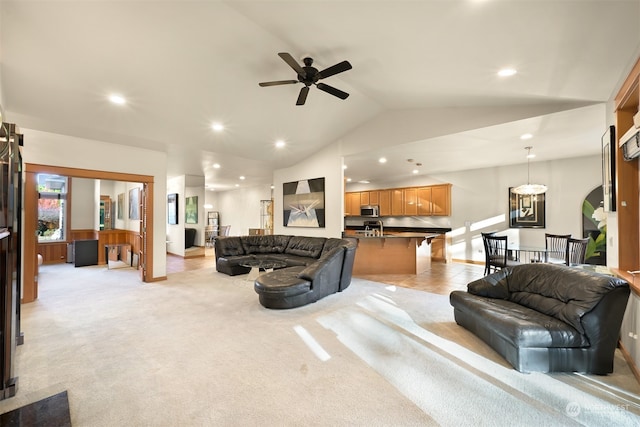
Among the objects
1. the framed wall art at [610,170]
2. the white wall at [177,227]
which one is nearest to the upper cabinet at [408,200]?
the framed wall art at [610,170]

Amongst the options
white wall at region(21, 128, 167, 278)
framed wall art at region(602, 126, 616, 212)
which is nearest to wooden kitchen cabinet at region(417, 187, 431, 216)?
framed wall art at region(602, 126, 616, 212)

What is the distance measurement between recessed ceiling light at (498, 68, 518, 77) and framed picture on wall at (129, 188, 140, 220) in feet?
25.0

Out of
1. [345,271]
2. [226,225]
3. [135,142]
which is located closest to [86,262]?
[135,142]

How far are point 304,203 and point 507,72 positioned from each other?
464 centimetres

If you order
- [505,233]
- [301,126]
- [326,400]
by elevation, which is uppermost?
[301,126]

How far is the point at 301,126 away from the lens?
5148 mm

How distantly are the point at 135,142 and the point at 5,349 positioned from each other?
3.97 m

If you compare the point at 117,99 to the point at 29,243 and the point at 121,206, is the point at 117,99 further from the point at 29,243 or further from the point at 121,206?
the point at 121,206

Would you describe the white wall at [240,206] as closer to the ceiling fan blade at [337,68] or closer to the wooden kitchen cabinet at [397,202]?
the wooden kitchen cabinet at [397,202]

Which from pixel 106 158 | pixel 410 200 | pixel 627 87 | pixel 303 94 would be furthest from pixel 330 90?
pixel 410 200

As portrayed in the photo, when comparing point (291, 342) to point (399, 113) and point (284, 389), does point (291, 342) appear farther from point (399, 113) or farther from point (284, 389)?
point (399, 113)

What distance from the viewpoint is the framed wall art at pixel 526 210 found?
6.49 metres

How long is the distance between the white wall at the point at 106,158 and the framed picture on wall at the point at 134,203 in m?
1.83

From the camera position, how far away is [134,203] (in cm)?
712
